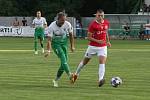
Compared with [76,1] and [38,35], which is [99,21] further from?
[76,1]

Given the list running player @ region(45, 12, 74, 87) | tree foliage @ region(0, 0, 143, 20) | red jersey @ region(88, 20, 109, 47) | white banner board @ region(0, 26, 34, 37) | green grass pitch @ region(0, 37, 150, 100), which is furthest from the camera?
tree foliage @ region(0, 0, 143, 20)

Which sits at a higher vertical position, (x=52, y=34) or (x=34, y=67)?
(x=52, y=34)

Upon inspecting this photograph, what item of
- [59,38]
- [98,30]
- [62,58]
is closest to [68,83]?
[62,58]

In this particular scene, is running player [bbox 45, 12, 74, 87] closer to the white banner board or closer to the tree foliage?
the white banner board

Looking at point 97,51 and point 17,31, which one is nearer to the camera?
point 97,51

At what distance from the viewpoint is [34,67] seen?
24641mm

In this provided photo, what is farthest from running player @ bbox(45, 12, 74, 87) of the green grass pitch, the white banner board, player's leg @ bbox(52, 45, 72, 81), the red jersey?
the white banner board

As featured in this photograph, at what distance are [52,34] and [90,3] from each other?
64.3 meters

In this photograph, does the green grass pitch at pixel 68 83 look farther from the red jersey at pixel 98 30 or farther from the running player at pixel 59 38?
the red jersey at pixel 98 30

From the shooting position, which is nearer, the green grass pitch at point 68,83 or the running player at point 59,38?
the green grass pitch at point 68,83

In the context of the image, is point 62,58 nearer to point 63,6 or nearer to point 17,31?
point 17,31

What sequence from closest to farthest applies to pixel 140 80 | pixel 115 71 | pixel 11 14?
pixel 140 80 < pixel 115 71 < pixel 11 14

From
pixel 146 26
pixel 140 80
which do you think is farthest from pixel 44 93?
pixel 146 26

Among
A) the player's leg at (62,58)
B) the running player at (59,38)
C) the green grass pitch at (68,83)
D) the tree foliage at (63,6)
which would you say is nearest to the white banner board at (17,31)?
the tree foliage at (63,6)
